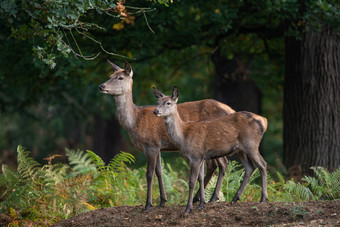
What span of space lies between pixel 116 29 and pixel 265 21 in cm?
420

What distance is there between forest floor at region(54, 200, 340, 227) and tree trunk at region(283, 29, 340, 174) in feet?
13.1

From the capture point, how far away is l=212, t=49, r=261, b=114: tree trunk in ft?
46.2

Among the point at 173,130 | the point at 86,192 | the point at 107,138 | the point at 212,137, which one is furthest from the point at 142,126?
the point at 107,138

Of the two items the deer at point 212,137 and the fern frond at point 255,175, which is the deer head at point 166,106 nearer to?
the deer at point 212,137

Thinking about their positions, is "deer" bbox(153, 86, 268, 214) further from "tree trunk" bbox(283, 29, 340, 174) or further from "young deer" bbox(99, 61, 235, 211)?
"tree trunk" bbox(283, 29, 340, 174)

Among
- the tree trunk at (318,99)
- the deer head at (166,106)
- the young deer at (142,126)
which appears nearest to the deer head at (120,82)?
the young deer at (142,126)

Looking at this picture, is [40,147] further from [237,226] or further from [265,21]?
[237,226]

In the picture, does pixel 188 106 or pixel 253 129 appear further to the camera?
pixel 188 106

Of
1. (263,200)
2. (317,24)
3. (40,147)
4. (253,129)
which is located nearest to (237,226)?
(263,200)

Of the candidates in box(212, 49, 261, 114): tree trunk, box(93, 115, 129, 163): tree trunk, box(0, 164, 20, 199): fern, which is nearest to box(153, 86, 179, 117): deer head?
box(0, 164, 20, 199): fern

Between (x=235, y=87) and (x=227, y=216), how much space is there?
868 cm

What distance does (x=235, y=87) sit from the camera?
15070 mm

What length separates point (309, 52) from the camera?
10.9 meters

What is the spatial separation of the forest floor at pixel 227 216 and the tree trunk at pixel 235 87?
696 centimetres
